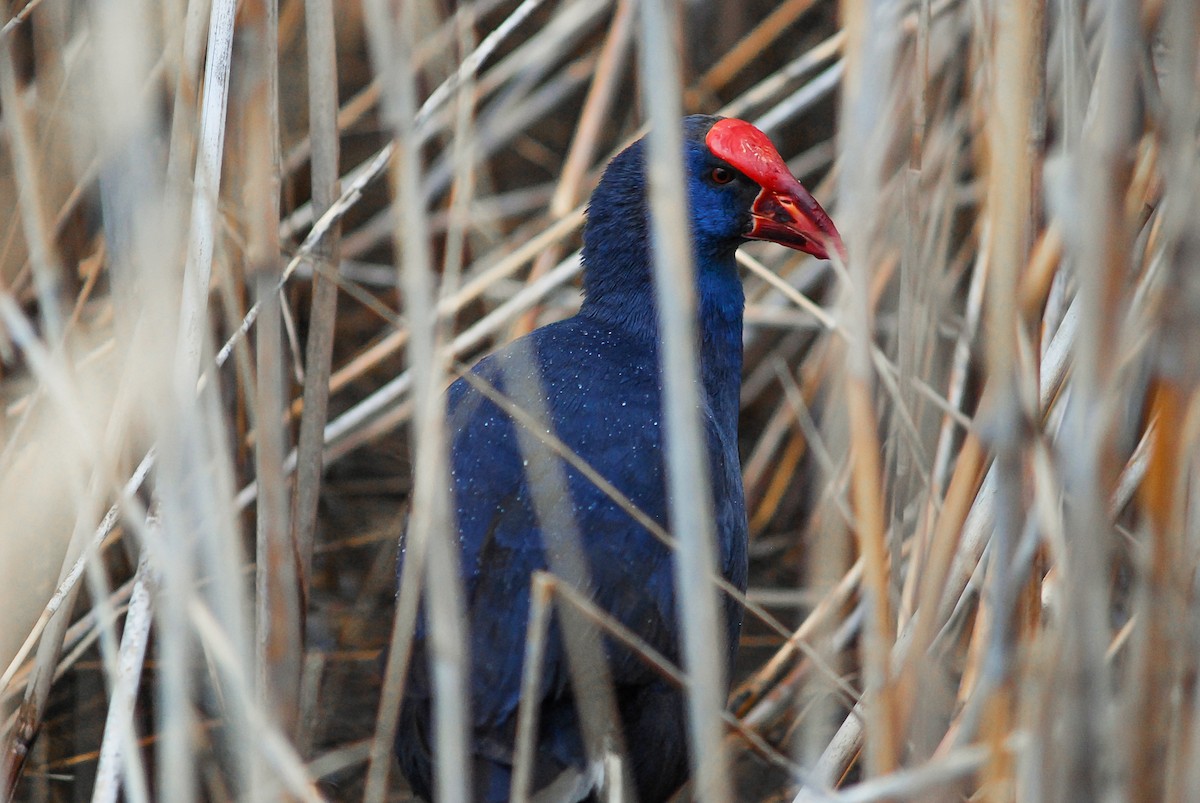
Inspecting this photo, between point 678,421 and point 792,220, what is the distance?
0.75 meters

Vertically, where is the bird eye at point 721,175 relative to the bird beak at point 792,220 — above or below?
above

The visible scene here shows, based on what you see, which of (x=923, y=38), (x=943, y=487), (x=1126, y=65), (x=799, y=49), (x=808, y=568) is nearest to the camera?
(x=1126, y=65)

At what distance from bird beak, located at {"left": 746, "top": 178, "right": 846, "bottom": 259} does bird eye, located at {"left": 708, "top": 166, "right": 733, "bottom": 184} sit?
4 cm

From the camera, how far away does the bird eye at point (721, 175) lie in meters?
1.56

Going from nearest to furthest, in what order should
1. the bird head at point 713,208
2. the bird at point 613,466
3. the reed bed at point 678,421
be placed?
the reed bed at point 678,421, the bird at point 613,466, the bird head at point 713,208

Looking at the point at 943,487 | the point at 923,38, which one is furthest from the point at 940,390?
the point at 923,38

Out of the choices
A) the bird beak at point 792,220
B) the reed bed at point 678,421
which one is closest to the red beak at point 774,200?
the bird beak at point 792,220

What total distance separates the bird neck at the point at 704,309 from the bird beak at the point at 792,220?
2.9 inches

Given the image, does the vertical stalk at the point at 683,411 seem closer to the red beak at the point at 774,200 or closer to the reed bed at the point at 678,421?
the reed bed at the point at 678,421

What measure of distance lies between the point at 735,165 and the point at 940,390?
1.28 ft

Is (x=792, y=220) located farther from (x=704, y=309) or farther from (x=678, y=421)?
(x=678, y=421)

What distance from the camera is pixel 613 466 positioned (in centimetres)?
133

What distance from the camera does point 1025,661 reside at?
3.20 feet

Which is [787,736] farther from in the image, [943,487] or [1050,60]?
[1050,60]
